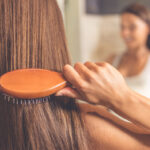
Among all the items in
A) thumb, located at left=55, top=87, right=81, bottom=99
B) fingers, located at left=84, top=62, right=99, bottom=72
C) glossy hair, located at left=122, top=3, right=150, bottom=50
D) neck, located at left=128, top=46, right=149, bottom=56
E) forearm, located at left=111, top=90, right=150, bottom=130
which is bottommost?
neck, located at left=128, top=46, right=149, bottom=56

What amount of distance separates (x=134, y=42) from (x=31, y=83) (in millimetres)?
1324

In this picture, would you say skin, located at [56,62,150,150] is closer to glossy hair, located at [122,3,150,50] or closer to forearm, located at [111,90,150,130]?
forearm, located at [111,90,150,130]

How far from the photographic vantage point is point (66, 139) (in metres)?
0.37

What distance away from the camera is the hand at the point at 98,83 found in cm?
30

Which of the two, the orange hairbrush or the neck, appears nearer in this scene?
the orange hairbrush

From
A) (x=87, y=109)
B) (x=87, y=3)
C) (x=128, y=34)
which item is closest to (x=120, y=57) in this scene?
(x=128, y=34)

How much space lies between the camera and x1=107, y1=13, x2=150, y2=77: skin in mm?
1454

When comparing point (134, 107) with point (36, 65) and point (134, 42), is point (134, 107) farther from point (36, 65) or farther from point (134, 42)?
point (134, 42)

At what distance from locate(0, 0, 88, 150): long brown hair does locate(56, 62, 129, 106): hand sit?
0.25ft

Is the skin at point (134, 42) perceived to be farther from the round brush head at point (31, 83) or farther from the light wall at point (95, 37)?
the round brush head at point (31, 83)

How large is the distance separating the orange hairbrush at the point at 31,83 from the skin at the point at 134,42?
126cm

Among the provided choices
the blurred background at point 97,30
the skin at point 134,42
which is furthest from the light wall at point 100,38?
the skin at point 134,42

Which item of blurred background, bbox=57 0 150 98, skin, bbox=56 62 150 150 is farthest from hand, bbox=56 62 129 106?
blurred background, bbox=57 0 150 98

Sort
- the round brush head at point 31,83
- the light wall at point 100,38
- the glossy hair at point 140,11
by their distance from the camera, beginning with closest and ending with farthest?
the round brush head at point 31,83 < the glossy hair at point 140,11 < the light wall at point 100,38
